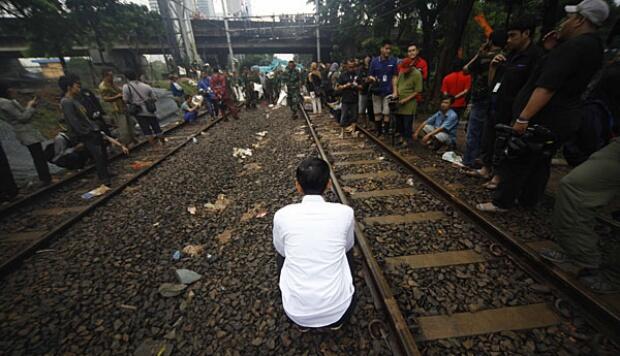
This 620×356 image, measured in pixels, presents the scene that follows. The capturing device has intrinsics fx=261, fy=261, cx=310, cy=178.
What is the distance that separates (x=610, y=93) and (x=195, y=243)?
17.8 feet

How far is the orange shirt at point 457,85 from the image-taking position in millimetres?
5059

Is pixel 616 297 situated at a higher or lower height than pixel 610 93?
lower

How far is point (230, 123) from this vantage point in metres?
10.4

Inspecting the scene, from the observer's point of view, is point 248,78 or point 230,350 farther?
point 248,78

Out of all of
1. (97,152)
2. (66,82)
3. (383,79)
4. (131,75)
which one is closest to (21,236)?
(97,152)

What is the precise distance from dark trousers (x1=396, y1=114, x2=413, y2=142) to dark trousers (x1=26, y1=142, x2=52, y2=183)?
24.5ft

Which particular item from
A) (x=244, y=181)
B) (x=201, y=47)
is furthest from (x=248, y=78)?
(x=201, y=47)

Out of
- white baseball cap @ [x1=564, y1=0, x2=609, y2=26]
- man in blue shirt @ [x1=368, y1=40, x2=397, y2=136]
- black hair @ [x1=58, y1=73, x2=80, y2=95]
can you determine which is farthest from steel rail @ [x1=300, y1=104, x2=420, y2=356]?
black hair @ [x1=58, y1=73, x2=80, y2=95]

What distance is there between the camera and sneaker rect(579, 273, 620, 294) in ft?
6.72

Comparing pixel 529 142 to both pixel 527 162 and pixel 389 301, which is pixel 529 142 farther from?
pixel 389 301

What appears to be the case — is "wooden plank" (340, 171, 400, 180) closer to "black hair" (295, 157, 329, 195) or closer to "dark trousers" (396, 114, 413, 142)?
"dark trousers" (396, 114, 413, 142)

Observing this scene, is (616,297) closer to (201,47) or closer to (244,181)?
(244,181)

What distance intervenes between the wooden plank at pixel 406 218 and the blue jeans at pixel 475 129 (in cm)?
189

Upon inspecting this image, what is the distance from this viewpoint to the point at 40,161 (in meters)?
5.19
